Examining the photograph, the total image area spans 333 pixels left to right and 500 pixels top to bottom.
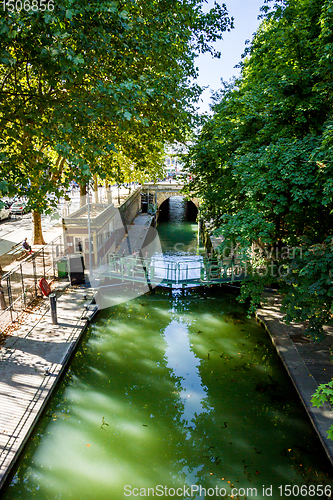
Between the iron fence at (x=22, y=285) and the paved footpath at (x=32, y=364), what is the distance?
0.63 meters

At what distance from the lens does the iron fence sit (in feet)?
39.9

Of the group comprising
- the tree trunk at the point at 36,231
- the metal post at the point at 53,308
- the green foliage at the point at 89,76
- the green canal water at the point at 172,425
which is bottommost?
the green canal water at the point at 172,425

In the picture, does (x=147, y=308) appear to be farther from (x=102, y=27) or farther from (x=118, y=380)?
(x=102, y=27)

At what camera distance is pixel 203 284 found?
16.8 meters

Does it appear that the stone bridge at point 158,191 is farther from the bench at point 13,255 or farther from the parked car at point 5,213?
the bench at point 13,255

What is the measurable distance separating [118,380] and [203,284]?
7.54m

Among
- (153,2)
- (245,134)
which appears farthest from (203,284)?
(153,2)

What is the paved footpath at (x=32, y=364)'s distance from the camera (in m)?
7.58

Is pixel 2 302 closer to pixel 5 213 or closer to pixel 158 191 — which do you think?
pixel 5 213

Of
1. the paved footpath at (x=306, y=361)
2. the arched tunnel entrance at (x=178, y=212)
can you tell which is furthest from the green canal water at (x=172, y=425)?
the arched tunnel entrance at (x=178, y=212)

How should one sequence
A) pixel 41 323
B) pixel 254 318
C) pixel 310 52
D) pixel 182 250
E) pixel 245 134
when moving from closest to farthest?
pixel 310 52
pixel 245 134
pixel 41 323
pixel 254 318
pixel 182 250

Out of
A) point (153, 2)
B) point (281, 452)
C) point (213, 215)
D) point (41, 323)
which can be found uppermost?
point (153, 2)

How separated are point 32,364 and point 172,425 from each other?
4.40 meters

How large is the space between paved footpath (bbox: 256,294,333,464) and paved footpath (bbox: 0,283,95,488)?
6.83 meters
